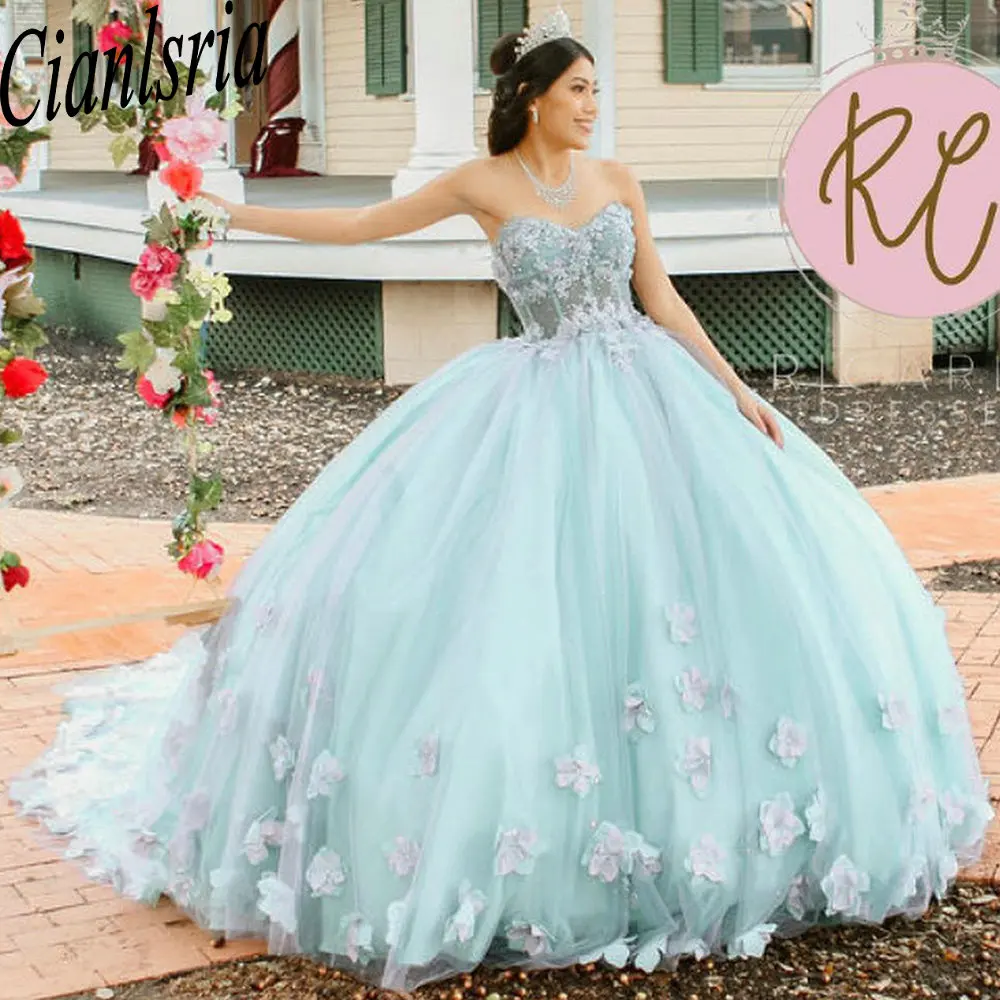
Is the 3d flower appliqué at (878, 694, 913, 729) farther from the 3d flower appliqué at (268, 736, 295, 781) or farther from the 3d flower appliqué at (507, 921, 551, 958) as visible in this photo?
the 3d flower appliqué at (268, 736, 295, 781)

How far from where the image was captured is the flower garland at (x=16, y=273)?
3.75 meters

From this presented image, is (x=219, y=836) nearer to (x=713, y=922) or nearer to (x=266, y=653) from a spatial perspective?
(x=266, y=653)

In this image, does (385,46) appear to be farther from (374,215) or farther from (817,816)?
(817,816)

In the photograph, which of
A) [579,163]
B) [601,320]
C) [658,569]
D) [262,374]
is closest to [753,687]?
[658,569]

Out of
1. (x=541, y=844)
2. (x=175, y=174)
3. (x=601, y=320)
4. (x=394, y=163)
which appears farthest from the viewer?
(x=394, y=163)

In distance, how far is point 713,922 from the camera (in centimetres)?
385

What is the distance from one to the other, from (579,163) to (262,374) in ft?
29.2

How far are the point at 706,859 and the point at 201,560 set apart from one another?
1.42 metres

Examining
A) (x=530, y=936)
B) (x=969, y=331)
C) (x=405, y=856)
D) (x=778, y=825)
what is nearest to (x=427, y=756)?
(x=405, y=856)

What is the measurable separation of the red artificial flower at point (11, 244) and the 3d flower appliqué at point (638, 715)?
1.57 m

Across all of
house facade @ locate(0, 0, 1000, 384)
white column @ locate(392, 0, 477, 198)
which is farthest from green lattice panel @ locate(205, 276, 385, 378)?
white column @ locate(392, 0, 477, 198)

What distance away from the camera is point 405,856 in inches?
148

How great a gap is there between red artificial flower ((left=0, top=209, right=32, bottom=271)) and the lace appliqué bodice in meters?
1.13

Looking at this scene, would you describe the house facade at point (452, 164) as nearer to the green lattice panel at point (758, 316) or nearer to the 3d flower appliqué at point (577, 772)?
the green lattice panel at point (758, 316)
